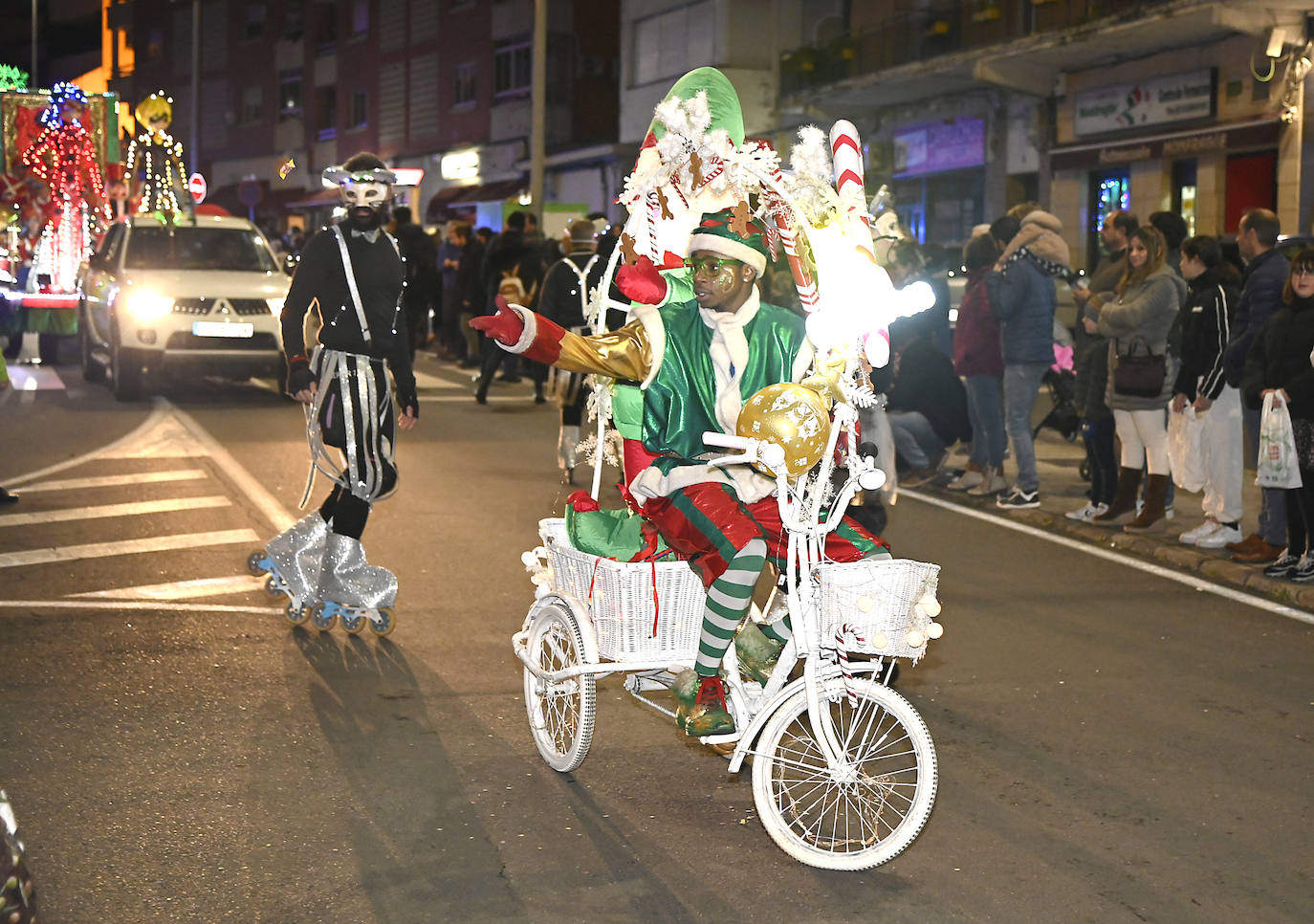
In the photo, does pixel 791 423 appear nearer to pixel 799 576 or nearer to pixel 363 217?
pixel 799 576

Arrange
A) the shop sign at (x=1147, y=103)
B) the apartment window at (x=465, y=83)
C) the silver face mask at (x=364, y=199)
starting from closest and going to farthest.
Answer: the silver face mask at (x=364, y=199)
the shop sign at (x=1147, y=103)
the apartment window at (x=465, y=83)

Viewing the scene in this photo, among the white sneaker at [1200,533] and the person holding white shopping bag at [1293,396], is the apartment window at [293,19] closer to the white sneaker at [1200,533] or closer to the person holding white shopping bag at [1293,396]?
the white sneaker at [1200,533]

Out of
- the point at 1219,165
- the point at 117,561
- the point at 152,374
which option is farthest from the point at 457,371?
the point at 117,561

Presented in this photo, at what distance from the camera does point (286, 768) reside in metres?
5.71

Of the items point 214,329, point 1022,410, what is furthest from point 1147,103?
point 1022,410

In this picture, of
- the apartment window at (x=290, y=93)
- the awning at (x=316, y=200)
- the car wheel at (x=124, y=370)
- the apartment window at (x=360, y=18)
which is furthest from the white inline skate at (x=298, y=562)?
the apartment window at (x=290, y=93)

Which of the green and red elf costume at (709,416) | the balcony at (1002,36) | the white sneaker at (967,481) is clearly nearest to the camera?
the green and red elf costume at (709,416)

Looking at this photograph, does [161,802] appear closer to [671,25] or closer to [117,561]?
[117,561]

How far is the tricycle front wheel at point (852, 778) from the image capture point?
468 centimetres

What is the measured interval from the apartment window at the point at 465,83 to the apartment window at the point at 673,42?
866cm

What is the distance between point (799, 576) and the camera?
4.86 metres

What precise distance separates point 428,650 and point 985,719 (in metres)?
2.44

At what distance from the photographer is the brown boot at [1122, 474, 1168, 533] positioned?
1053 centimetres

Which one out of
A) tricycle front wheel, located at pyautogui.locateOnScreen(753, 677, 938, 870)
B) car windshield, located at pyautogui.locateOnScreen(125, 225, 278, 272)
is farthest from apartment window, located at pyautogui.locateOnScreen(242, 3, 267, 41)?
tricycle front wheel, located at pyautogui.locateOnScreen(753, 677, 938, 870)
